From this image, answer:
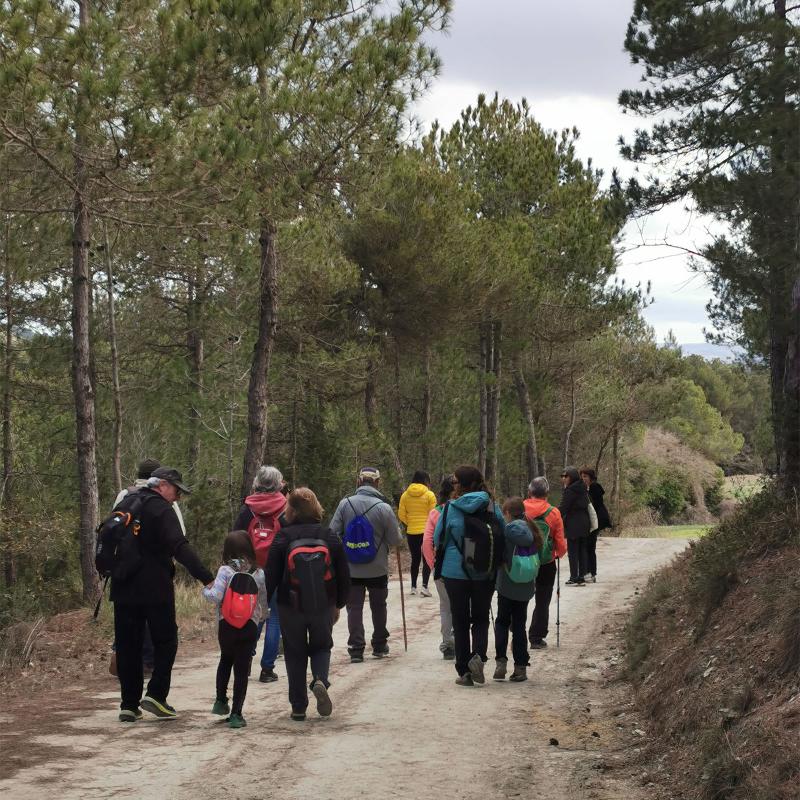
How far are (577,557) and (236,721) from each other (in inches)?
426

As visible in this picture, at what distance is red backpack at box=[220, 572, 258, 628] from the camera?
7.89 meters

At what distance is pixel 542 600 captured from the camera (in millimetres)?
11508

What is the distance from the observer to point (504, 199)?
104 feet

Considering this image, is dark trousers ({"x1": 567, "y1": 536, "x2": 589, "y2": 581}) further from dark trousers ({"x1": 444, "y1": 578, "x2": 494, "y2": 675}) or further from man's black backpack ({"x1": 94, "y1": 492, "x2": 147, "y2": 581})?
man's black backpack ({"x1": 94, "y1": 492, "x2": 147, "y2": 581})

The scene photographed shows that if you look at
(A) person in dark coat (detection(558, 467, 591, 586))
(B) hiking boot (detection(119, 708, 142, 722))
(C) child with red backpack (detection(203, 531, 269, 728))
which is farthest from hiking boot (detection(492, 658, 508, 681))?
(A) person in dark coat (detection(558, 467, 591, 586))

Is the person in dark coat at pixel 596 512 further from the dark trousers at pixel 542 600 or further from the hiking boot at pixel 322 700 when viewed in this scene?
the hiking boot at pixel 322 700

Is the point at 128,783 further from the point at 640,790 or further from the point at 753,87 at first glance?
the point at 753,87

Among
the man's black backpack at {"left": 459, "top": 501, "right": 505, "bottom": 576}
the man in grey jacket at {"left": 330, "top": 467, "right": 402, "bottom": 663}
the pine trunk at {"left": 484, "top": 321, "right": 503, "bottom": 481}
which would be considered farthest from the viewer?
the pine trunk at {"left": 484, "top": 321, "right": 503, "bottom": 481}

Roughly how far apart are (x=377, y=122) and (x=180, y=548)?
960 cm

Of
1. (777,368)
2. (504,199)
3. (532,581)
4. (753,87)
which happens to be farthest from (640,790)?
(504,199)

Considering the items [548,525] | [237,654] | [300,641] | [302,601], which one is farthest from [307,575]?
[548,525]

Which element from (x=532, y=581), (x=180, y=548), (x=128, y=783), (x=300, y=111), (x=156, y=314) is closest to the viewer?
(x=128, y=783)

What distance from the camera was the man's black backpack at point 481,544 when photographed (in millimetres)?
9367

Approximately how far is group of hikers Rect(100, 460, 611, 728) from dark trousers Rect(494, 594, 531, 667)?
1 cm
